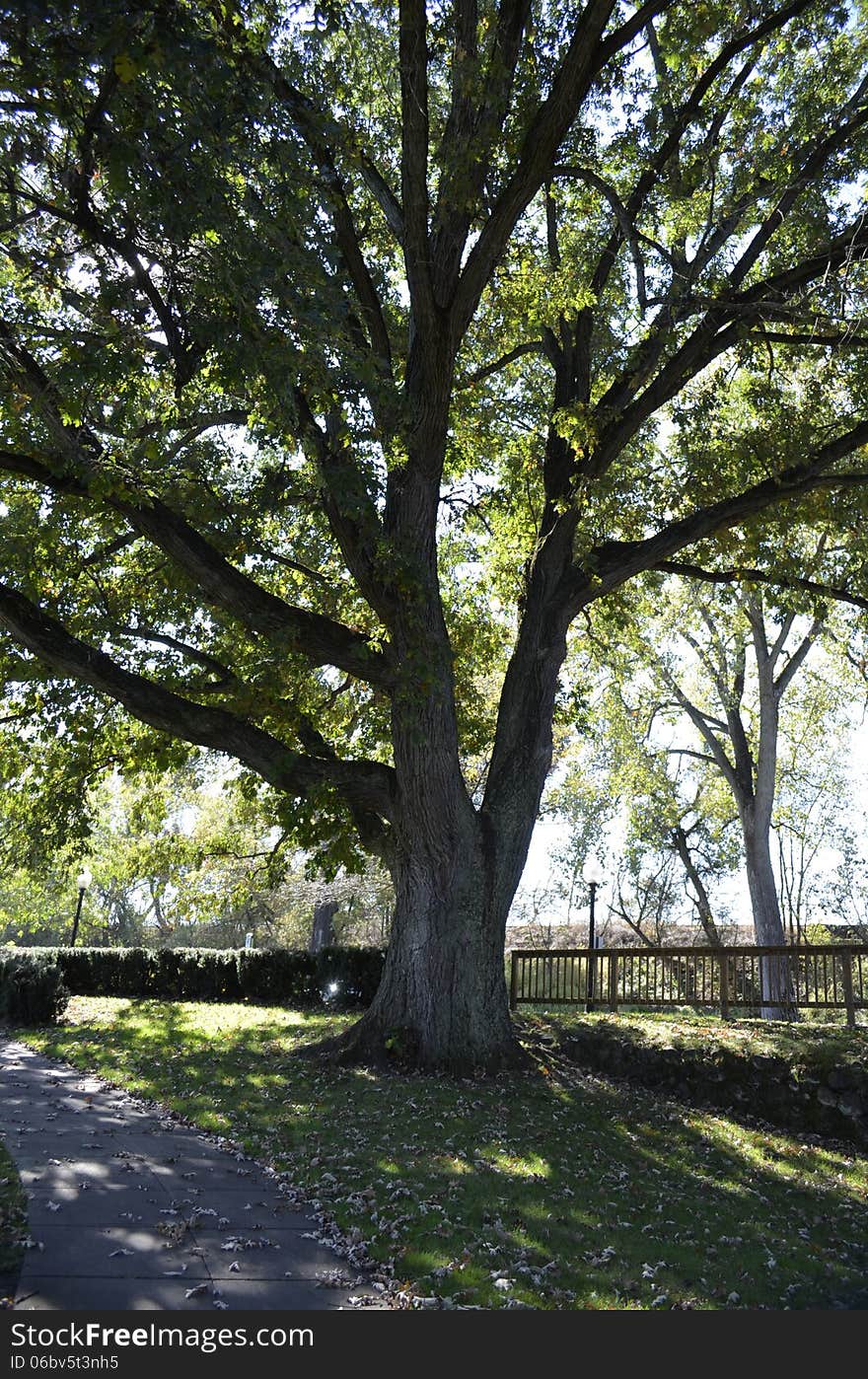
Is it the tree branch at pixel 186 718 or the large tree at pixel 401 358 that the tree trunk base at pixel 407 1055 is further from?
the tree branch at pixel 186 718

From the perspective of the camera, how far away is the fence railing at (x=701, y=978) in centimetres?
1273

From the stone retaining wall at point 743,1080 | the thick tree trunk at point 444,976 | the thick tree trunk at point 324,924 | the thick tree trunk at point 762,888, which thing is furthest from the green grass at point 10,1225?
the thick tree trunk at point 324,924

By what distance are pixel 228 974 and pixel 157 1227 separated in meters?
16.3

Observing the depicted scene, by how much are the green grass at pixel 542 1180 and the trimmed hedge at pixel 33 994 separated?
12.3ft

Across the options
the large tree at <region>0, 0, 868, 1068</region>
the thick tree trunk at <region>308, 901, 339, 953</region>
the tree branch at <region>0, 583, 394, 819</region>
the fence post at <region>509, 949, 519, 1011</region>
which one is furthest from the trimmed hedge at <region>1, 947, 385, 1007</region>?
the thick tree trunk at <region>308, 901, 339, 953</region>

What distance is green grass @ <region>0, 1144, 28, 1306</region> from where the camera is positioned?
13.2 feet

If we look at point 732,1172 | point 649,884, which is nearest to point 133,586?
point 732,1172

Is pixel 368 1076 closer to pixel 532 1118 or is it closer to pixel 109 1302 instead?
pixel 532 1118

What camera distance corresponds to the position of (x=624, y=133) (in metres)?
10.2

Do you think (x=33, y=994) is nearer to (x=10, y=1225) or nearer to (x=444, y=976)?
(x=444, y=976)

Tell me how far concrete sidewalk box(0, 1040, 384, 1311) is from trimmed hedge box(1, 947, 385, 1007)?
35.8 feet

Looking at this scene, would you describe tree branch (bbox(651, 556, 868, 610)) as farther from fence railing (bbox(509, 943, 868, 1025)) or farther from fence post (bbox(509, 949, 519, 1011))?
fence post (bbox(509, 949, 519, 1011))

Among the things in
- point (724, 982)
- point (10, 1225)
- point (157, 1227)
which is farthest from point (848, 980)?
point (10, 1225)

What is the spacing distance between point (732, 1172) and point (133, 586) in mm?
10222
